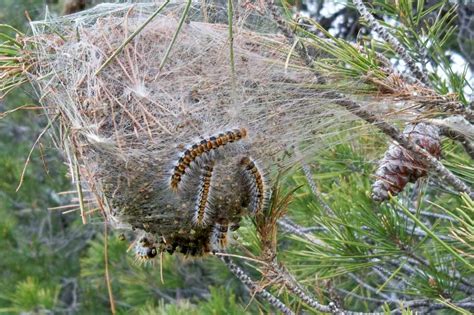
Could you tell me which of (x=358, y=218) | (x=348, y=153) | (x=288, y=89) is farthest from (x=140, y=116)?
(x=348, y=153)

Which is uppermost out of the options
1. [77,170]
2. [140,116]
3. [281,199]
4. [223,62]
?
[223,62]

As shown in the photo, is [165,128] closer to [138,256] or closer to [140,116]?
[140,116]

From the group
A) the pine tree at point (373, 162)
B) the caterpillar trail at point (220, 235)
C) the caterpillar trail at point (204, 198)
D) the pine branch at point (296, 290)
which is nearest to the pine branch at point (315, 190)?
the pine tree at point (373, 162)

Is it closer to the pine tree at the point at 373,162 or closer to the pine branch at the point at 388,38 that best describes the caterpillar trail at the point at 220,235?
the pine tree at the point at 373,162

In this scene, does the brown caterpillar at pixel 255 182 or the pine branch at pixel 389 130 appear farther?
the brown caterpillar at pixel 255 182

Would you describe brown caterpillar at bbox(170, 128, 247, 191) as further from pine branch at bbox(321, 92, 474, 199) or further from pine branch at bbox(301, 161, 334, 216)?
pine branch at bbox(301, 161, 334, 216)

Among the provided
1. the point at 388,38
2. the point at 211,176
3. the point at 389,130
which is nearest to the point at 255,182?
the point at 211,176

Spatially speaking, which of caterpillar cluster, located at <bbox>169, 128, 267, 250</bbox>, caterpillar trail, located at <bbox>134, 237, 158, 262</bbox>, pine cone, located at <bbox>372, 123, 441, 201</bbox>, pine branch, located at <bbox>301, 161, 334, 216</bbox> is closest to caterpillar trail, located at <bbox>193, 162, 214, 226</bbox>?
caterpillar cluster, located at <bbox>169, 128, 267, 250</bbox>
